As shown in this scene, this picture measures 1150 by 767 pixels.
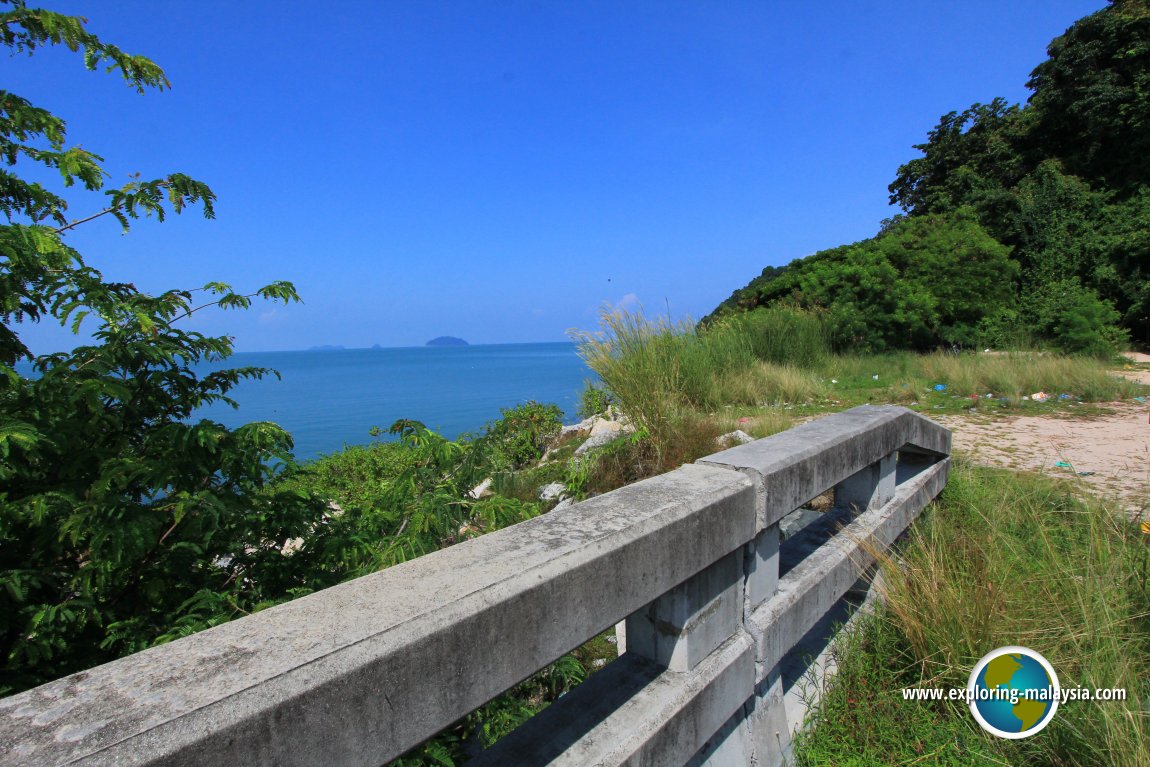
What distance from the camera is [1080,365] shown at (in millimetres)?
10141

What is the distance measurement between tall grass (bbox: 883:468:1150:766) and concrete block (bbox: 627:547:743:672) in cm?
119

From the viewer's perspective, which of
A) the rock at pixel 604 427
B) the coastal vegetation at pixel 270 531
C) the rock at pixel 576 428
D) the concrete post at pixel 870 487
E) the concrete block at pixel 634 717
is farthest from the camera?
the rock at pixel 576 428

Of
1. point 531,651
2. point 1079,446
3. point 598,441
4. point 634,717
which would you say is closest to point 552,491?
point 598,441

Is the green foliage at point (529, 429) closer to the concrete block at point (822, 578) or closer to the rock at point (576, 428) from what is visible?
the rock at point (576, 428)

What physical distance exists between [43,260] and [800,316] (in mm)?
13713

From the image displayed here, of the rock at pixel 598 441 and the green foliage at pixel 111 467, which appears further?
the rock at pixel 598 441

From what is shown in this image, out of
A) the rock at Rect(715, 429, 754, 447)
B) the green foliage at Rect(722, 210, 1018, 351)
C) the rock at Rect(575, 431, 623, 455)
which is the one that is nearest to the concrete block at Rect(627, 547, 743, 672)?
the rock at Rect(715, 429, 754, 447)

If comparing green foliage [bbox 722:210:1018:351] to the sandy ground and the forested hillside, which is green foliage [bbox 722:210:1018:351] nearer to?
the forested hillside

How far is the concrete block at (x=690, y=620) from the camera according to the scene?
177 centimetres

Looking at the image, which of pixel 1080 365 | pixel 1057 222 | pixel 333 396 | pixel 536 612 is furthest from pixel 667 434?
pixel 333 396

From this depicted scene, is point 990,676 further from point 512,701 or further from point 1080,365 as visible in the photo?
point 1080,365

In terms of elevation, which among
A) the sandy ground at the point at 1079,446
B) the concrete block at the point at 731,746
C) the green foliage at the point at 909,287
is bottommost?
the sandy ground at the point at 1079,446

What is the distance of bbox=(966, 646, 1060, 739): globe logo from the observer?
7.34 feet

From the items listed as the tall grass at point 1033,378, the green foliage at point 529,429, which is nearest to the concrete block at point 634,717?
the green foliage at point 529,429
